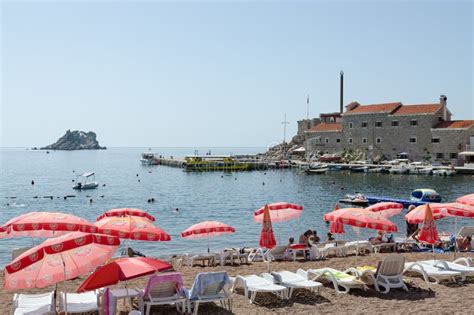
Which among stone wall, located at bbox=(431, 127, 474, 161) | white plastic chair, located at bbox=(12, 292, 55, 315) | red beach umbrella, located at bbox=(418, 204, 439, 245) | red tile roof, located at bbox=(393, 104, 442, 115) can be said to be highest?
red tile roof, located at bbox=(393, 104, 442, 115)

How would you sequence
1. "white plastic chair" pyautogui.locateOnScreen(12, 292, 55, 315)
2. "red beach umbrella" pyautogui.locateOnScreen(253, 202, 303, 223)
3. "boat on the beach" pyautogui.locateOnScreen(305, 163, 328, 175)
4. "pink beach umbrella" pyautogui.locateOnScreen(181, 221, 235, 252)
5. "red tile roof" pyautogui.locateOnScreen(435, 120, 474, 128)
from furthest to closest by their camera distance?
"boat on the beach" pyautogui.locateOnScreen(305, 163, 328, 175) < "red tile roof" pyautogui.locateOnScreen(435, 120, 474, 128) < "red beach umbrella" pyautogui.locateOnScreen(253, 202, 303, 223) < "pink beach umbrella" pyautogui.locateOnScreen(181, 221, 235, 252) < "white plastic chair" pyautogui.locateOnScreen(12, 292, 55, 315)

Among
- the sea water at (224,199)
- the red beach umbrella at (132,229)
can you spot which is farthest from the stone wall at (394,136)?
the red beach umbrella at (132,229)

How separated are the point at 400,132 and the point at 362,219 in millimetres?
68617

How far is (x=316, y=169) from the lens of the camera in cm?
7888

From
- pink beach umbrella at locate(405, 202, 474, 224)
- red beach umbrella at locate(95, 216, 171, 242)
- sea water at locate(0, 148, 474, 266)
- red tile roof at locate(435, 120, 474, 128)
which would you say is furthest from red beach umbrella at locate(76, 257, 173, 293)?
red tile roof at locate(435, 120, 474, 128)

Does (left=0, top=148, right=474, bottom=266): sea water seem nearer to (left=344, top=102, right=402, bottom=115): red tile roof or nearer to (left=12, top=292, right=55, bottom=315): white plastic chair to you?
Result: (left=12, top=292, right=55, bottom=315): white plastic chair

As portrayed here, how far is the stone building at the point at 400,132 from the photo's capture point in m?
73.0

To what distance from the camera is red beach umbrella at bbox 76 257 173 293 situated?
8.12m

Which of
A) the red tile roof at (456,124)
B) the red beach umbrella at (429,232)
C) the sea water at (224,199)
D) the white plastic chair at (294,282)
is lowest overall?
the sea water at (224,199)

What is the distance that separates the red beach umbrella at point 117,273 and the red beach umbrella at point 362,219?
695 cm

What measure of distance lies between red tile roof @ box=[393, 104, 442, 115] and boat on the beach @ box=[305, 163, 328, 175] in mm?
14141

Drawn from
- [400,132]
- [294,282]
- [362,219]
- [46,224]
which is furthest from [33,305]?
[400,132]

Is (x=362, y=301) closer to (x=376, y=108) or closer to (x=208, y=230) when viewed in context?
(x=208, y=230)

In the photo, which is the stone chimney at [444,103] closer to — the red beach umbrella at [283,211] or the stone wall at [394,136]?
the stone wall at [394,136]
